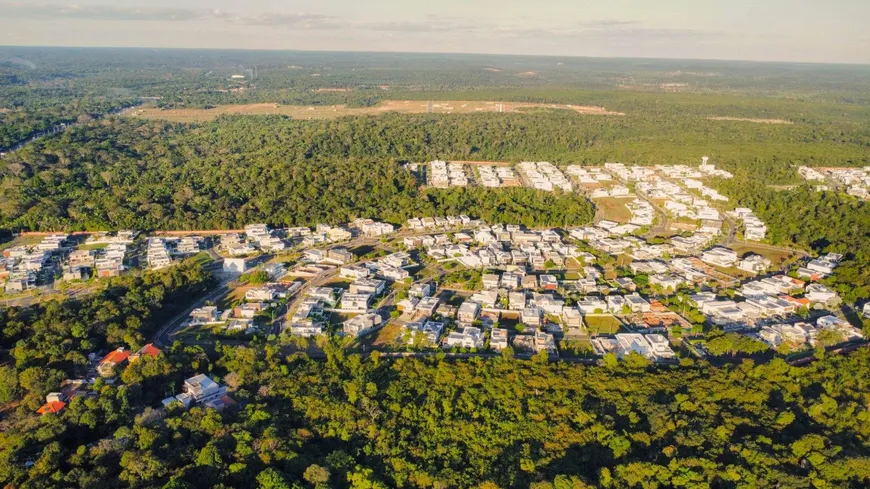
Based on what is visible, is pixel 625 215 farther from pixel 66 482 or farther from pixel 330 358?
pixel 66 482

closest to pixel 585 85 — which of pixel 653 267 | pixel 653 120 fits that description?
pixel 653 120

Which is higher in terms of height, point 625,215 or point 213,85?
point 213,85

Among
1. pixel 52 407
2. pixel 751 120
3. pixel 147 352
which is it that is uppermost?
pixel 751 120

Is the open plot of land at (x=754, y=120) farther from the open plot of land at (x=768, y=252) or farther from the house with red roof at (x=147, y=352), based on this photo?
the house with red roof at (x=147, y=352)

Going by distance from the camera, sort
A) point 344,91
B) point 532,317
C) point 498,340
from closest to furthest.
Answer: point 498,340, point 532,317, point 344,91

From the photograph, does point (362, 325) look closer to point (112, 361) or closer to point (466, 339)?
point (466, 339)

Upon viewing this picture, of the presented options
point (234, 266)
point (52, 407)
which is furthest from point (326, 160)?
point (52, 407)

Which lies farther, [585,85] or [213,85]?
[585,85]
